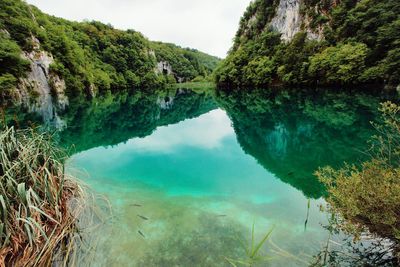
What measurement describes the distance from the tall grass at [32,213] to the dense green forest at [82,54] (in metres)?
30.6

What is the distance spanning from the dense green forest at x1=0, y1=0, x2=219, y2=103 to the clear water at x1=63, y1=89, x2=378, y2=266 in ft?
80.9

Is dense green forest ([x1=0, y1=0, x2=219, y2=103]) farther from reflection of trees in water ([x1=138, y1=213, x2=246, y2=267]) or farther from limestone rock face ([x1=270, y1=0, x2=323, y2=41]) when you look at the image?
limestone rock face ([x1=270, y1=0, x2=323, y2=41])

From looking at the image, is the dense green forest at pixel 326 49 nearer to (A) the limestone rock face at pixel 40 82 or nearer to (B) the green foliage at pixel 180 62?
(A) the limestone rock face at pixel 40 82

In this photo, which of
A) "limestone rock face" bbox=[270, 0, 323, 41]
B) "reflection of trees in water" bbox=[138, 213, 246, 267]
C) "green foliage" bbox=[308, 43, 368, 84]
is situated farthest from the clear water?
"limestone rock face" bbox=[270, 0, 323, 41]

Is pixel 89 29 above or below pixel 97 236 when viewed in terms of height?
above

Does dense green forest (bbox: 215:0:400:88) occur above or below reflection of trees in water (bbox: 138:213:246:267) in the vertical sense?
above

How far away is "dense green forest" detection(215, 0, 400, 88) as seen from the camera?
1316 inches

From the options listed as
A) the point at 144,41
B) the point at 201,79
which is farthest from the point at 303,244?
the point at 201,79

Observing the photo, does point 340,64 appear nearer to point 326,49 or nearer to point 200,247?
point 326,49

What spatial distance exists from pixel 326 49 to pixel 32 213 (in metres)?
46.9

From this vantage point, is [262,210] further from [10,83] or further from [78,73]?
[78,73]

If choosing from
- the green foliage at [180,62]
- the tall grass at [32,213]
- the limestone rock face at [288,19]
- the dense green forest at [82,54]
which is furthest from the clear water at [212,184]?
the green foliage at [180,62]

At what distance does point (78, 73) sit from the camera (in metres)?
54.4

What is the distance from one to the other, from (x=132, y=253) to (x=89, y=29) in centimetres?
9929
